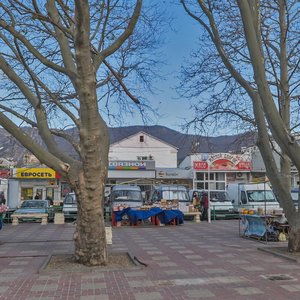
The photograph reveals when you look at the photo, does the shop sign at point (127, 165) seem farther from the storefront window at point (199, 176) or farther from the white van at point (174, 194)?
the white van at point (174, 194)

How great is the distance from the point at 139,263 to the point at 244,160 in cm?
3410

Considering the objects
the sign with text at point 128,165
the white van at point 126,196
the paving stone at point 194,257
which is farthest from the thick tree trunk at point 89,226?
the sign with text at point 128,165

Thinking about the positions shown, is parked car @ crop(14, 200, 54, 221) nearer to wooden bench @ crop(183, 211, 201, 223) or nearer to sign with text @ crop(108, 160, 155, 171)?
wooden bench @ crop(183, 211, 201, 223)

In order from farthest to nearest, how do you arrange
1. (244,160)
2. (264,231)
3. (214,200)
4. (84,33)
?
(244,160)
(214,200)
(264,231)
(84,33)

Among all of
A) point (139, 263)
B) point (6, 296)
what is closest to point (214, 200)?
point (139, 263)

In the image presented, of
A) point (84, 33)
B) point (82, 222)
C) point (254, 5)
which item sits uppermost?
point (254, 5)

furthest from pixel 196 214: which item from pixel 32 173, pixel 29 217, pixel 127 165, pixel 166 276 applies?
pixel 127 165

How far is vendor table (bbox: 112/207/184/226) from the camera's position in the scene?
72.8 ft

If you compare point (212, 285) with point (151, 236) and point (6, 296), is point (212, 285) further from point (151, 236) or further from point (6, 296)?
point (151, 236)

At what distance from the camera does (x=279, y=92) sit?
61.2ft

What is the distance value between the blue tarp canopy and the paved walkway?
759 cm

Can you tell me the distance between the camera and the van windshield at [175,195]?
2846 cm

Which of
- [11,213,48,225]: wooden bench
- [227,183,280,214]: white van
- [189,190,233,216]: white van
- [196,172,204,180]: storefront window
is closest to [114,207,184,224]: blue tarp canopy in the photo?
[11,213,48,225]: wooden bench

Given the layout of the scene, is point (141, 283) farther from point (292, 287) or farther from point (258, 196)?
point (258, 196)
